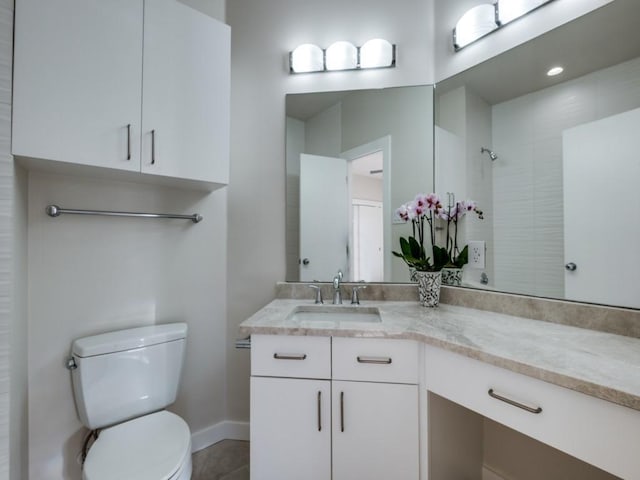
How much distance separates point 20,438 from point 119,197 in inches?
40.2

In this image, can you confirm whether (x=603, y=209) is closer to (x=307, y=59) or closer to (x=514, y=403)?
(x=514, y=403)

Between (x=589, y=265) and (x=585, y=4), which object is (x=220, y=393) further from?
(x=585, y=4)

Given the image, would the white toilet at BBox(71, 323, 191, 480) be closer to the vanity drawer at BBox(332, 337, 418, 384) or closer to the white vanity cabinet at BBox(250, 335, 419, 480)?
the white vanity cabinet at BBox(250, 335, 419, 480)

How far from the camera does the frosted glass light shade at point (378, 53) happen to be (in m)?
1.64

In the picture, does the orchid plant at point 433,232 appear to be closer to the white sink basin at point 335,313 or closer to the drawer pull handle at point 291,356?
the white sink basin at point 335,313

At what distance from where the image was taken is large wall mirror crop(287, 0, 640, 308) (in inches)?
38.7

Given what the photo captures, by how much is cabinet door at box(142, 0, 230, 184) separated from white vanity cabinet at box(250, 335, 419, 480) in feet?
2.76

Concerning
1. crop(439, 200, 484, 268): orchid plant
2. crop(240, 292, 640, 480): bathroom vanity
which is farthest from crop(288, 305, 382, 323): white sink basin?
crop(439, 200, 484, 268): orchid plant

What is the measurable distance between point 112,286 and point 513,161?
1937 millimetres

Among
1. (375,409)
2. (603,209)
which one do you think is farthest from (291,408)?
(603,209)

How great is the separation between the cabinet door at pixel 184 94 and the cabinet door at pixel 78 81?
5cm

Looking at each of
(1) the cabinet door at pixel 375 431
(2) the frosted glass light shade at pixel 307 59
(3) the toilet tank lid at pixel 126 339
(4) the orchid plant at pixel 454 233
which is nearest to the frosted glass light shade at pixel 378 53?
(2) the frosted glass light shade at pixel 307 59

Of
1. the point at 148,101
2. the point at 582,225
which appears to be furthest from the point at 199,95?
the point at 582,225

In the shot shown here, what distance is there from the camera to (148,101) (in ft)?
3.92
